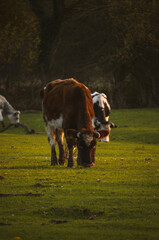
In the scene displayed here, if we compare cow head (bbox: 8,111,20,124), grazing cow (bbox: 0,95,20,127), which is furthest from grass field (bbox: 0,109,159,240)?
grazing cow (bbox: 0,95,20,127)

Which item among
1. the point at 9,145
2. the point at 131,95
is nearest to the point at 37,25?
the point at 131,95

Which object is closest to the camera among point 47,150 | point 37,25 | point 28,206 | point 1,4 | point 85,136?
point 28,206

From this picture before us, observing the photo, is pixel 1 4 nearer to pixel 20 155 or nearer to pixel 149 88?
pixel 149 88

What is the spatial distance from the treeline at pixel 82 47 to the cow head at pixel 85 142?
33.7 meters

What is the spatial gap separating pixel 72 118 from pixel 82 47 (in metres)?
40.1

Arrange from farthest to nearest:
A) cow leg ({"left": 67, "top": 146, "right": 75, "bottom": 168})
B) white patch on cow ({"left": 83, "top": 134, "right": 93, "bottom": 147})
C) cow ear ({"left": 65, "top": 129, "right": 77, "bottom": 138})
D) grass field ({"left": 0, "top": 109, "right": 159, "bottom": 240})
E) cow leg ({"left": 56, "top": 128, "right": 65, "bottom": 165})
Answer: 1. cow leg ({"left": 56, "top": 128, "right": 65, "bottom": 165})
2. cow leg ({"left": 67, "top": 146, "right": 75, "bottom": 168})
3. cow ear ({"left": 65, "top": 129, "right": 77, "bottom": 138})
4. white patch on cow ({"left": 83, "top": 134, "right": 93, "bottom": 147})
5. grass field ({"left": 0, "top": 109, "right": 159, "bottom": 240})

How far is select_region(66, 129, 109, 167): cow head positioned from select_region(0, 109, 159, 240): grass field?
1.05 ft

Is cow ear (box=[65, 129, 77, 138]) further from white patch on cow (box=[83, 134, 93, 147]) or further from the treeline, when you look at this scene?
the treeline

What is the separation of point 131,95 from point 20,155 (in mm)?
37698

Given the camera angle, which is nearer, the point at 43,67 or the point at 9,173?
the point at 9,173

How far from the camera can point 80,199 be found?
34.8ft

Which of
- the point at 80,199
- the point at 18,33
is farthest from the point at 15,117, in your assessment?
the point at 80,199

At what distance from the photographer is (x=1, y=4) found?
155 ft

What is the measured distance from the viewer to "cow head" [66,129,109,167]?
1498cm
